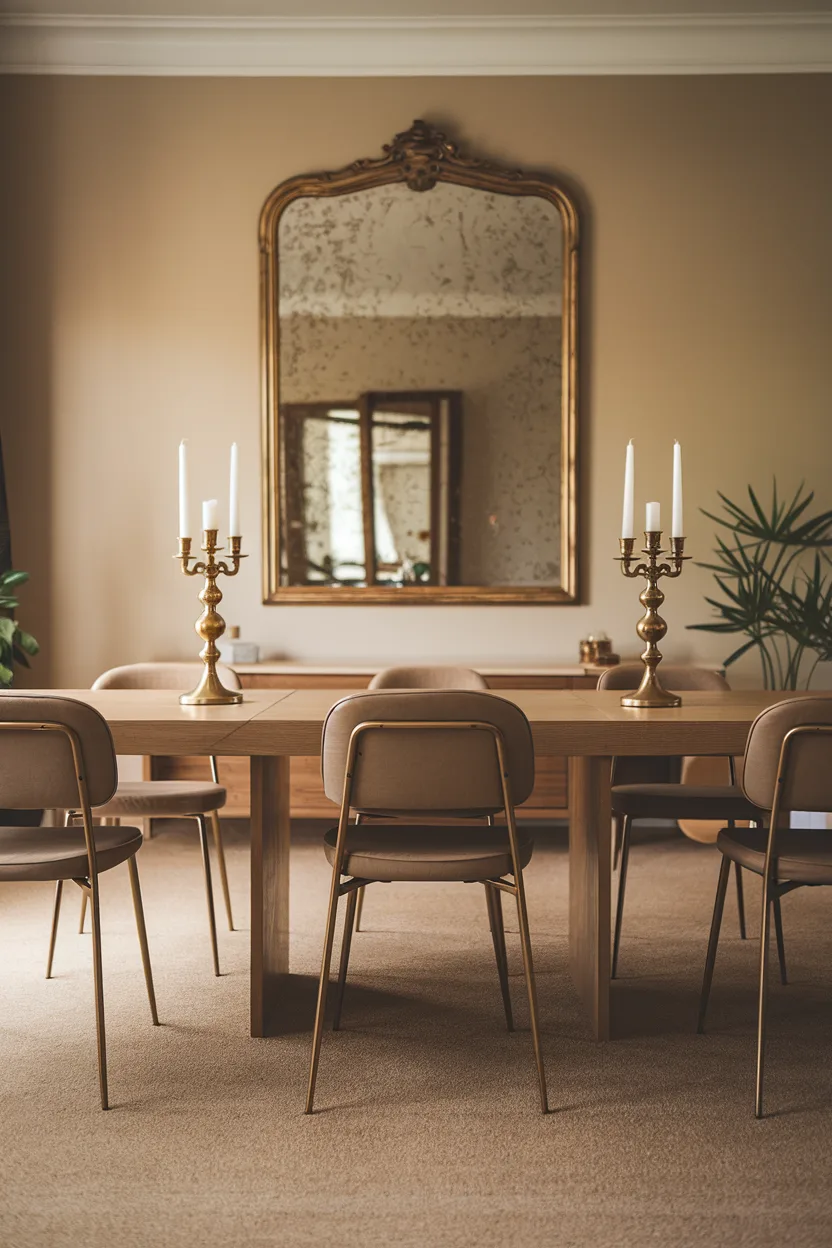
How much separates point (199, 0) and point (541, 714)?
370 centimetres

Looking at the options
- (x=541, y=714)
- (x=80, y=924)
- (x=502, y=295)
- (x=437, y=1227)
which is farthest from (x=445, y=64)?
(x=437, y=1227)

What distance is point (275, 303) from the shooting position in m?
4.87

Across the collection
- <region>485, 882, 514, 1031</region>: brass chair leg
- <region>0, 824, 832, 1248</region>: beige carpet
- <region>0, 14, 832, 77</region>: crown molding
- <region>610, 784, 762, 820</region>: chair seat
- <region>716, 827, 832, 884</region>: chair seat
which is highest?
<region>0, 14, 832, 77</region>: crown molding

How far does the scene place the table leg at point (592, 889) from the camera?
2469 millimetres

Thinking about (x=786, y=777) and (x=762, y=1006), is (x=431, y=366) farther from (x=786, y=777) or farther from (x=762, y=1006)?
(x=762, y=1006)

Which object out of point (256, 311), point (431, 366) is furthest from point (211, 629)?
point (256, 311)

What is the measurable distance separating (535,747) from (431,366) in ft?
9.48

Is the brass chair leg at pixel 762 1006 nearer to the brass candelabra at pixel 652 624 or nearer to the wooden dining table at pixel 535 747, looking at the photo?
the wooden dining table at pixel 535 747

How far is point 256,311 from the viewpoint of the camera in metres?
4.91

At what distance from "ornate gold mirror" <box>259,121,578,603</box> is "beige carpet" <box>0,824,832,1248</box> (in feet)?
6.48

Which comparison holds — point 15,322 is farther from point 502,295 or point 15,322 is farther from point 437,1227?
point 437,1227

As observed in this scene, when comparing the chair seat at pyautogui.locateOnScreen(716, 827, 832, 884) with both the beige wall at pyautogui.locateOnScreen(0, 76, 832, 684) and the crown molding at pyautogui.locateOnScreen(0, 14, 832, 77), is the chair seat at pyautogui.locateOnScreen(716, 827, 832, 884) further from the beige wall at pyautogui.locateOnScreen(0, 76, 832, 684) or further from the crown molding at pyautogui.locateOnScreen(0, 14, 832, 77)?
the crown molding at pyautogui.locateOnScreen(0, 14, 832, 77)

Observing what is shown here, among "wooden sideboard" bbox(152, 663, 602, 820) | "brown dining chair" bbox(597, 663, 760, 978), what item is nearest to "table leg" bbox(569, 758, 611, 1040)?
"brown dining chair" bbox(597, 663, 760, 978)

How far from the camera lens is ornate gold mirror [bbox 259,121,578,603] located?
482 cm
